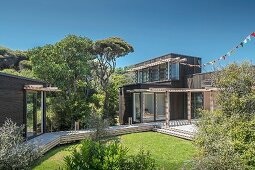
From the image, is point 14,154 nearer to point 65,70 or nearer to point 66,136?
point 66,136

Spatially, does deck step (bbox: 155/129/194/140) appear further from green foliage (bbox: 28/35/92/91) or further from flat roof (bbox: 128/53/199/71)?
green foliage (bbox: 28/35/92/91)

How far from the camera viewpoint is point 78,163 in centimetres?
580

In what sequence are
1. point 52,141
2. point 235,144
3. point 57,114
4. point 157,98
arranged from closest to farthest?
point 235,144 → point 52,141 → point 57,114 → point 157,98

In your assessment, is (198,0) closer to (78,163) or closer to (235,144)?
(235,144)

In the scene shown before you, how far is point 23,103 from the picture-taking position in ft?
47.8

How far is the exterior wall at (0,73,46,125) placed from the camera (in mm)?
12805

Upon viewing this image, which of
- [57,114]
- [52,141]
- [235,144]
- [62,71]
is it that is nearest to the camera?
[235,144]

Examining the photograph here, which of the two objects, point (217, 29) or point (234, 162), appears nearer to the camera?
point (234, 162)

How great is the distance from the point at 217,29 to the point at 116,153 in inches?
649

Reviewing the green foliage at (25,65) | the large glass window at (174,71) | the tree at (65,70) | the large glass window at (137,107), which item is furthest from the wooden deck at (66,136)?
the green foliage at (25,65)

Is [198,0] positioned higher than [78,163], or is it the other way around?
[198,0]

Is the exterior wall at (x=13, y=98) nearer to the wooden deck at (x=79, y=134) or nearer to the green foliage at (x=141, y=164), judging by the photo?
the wooden deck at (x=79, y=134)

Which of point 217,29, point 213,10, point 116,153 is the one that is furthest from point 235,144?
point 217,29

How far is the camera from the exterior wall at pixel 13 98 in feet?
42.0
